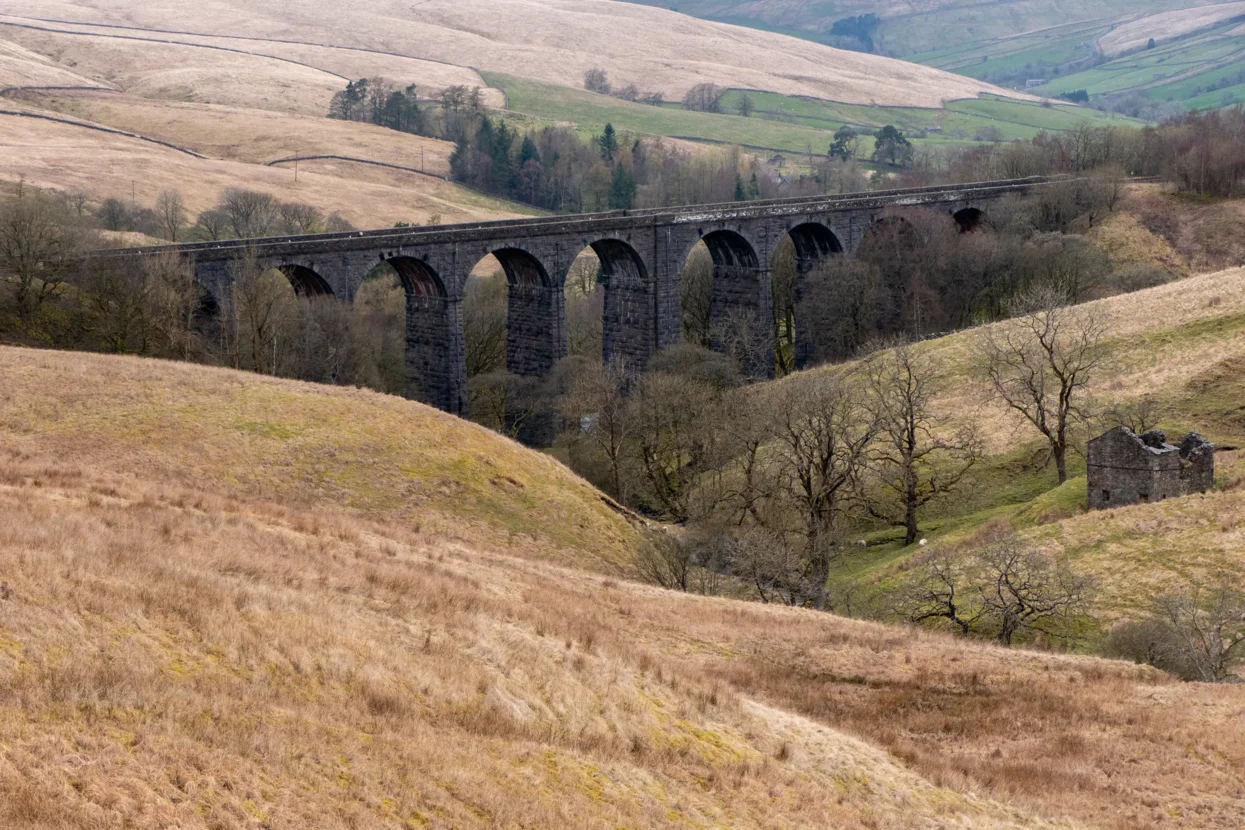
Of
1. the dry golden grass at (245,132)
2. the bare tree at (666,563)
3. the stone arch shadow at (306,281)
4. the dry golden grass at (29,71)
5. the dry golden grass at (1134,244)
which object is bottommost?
the bare tree at (666,563)

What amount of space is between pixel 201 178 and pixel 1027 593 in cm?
12523

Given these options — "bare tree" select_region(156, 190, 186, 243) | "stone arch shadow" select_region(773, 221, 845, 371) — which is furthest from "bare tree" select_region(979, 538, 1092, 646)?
"bare tree" select_region(156, 190, 186, 243)

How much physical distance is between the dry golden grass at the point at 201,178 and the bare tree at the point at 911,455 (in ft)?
306

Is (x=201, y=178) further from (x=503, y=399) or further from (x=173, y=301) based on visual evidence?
(x=173, y=301)

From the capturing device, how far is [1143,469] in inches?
1587

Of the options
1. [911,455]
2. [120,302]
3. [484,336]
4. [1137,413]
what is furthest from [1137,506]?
[484,336]

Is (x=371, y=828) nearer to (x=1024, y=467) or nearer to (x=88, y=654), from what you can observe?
(x=88, y=654)

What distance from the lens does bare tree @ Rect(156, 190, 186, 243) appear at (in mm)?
100875

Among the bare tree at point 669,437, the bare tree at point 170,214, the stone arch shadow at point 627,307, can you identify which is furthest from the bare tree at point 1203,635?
the bare tree at point 170,214

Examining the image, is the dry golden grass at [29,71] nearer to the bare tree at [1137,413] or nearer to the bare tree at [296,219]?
the bare tree at [296,219]

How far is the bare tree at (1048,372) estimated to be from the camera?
48125 mm

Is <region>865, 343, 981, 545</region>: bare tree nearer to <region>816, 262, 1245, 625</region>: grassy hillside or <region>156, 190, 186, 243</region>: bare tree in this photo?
<region>816, 262, 1245, 625</region>: grassy hillside

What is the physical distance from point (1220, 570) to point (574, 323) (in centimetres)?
6630

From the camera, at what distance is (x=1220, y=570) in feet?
111
